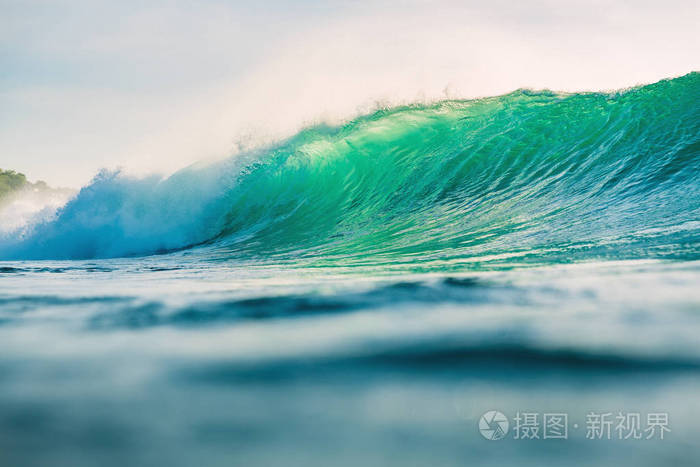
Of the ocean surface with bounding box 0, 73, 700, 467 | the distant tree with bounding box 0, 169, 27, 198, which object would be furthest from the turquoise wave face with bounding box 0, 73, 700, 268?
the distant tree with bounding box 0, 169, 27, 198

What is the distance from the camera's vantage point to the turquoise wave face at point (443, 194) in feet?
16.4

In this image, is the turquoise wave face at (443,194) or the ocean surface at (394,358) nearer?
the ocean surface at (394,358)

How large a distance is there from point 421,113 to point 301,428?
12.7 meters

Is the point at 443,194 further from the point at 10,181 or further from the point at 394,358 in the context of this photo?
the point at 10,181

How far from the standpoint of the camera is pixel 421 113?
13.1 m

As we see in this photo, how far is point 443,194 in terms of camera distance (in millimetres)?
9055

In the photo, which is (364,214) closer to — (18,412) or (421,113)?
(421,113)

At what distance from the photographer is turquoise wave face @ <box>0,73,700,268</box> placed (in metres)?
5.00

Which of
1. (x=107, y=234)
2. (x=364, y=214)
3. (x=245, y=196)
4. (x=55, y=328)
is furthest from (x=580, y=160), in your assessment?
(x=107, y=234)

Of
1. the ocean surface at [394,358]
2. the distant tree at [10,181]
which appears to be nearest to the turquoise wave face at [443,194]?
the ocean surface at [394,358]

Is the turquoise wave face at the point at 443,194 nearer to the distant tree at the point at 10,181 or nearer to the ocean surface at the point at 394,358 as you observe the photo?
the ocean surface at the point at 394,358

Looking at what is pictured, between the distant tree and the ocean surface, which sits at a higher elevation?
the distant tree

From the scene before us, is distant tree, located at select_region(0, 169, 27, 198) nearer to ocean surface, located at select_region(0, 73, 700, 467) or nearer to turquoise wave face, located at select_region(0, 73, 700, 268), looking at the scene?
turquoise wave face, located at select_region(0, 73, 700, 268)

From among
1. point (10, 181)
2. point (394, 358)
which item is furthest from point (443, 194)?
point (10, 181)
